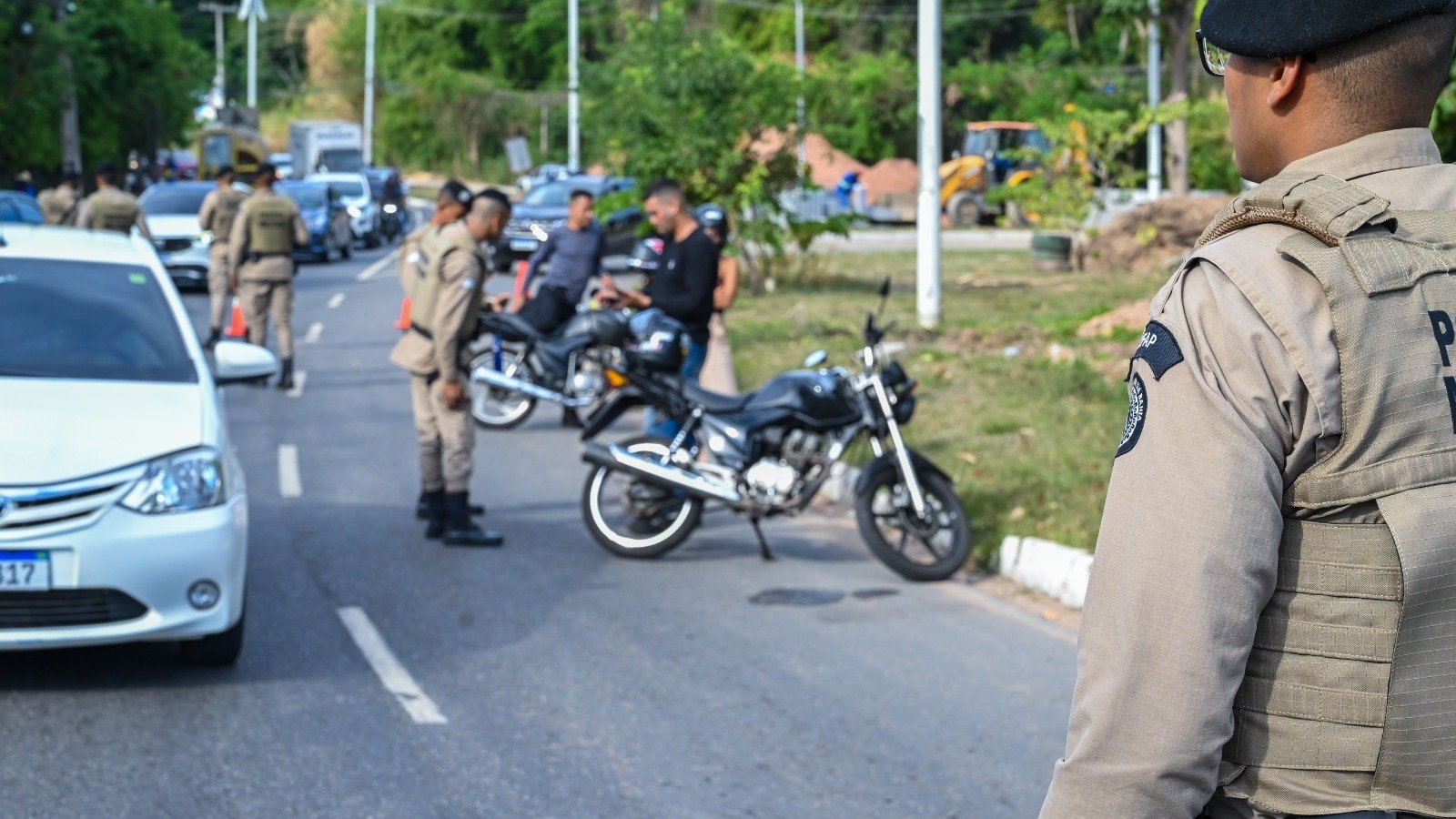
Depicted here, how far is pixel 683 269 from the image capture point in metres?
11.0

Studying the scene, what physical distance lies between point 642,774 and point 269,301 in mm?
11189

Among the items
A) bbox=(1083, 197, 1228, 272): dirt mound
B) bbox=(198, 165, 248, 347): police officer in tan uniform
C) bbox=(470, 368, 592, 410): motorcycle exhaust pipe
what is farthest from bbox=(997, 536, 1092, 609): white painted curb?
bbox=(1083, 197, 1228, 272): dirt mound

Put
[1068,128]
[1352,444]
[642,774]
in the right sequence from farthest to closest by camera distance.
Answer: [1068,128] < [642,774] < [1352,444]

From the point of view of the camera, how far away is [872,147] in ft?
186

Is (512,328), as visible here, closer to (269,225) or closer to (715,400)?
(269,225)

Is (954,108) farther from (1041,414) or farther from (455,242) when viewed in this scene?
(455,242)

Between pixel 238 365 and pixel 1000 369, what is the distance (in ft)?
28.6

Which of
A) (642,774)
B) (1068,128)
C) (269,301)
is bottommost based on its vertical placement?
(642,774)

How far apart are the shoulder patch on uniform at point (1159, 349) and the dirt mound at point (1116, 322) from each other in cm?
1509

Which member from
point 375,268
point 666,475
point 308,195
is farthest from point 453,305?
point 308,195

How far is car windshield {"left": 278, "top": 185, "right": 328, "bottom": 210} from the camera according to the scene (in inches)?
1250

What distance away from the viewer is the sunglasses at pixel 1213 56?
2.03 m

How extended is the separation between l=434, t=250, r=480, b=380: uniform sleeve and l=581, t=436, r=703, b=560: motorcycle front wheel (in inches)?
39.6

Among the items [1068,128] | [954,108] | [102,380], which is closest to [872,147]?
[954,108]
